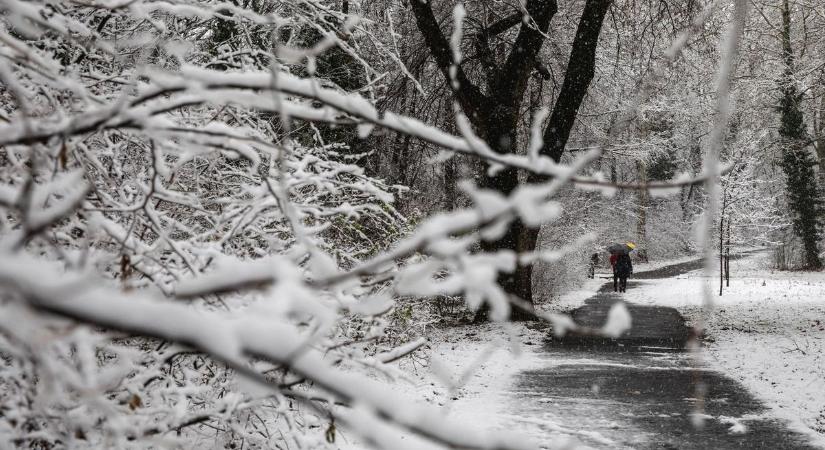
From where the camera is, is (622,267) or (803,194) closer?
(622,267)

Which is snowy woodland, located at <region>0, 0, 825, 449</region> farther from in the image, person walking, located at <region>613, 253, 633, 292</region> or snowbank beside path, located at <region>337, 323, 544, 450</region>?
person walking, located at <region>613, 253, 633, 292</region>

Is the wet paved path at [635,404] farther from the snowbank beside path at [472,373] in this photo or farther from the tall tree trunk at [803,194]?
the tall tree trunk at [803,194]

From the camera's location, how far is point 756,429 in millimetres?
5223

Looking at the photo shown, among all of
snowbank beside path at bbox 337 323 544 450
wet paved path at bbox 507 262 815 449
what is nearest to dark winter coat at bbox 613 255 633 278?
snowbank beside path at bbox 337 323 544 450

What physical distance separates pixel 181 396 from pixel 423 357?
5.84 metres

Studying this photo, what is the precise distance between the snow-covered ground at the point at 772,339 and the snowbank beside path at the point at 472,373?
216cm

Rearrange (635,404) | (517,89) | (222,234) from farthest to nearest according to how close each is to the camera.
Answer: (517,89) < (635,404) < (222,234)

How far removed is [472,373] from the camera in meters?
3.86

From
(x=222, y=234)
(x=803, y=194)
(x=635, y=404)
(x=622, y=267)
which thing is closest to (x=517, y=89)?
(x=635, y=404)

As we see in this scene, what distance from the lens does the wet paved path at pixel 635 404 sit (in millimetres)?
4941

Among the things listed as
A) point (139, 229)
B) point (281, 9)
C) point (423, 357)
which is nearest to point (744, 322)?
point (423, 357)

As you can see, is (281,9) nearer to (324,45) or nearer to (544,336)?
(324,45)

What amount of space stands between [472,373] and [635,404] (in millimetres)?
2857

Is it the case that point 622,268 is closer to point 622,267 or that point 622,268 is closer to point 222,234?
point 622,267
